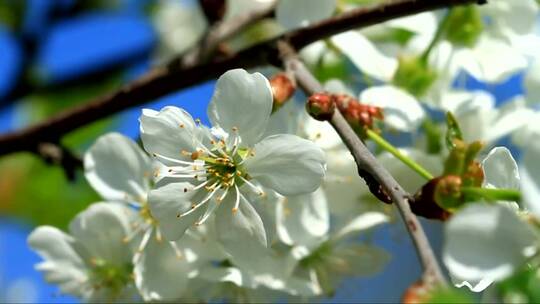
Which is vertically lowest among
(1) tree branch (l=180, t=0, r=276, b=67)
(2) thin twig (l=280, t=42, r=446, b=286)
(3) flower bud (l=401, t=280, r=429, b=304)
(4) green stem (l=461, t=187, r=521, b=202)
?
(3) flower bud (l=401, t=280, r=429, b=304)

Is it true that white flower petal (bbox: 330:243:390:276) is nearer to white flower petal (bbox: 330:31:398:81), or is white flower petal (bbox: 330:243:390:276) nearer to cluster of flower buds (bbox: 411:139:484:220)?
white flower petal (bbox: 330:31:398:81)

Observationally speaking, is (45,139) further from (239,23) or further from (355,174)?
(355,174)

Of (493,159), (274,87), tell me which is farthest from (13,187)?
(493,159)

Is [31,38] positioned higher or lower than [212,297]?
higher

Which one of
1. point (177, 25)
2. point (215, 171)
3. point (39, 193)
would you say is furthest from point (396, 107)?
point (177, 25)

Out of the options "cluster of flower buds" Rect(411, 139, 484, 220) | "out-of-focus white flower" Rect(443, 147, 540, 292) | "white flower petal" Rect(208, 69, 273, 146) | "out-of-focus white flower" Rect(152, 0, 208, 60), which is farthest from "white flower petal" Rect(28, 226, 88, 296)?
"out-of-focus white flower" Rect(152, 0, 208, 60)

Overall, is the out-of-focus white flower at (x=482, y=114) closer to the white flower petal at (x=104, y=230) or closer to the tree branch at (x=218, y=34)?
the tree branch at (x=218, y=34)

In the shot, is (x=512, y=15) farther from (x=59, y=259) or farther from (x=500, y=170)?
(x=59, y=259)
